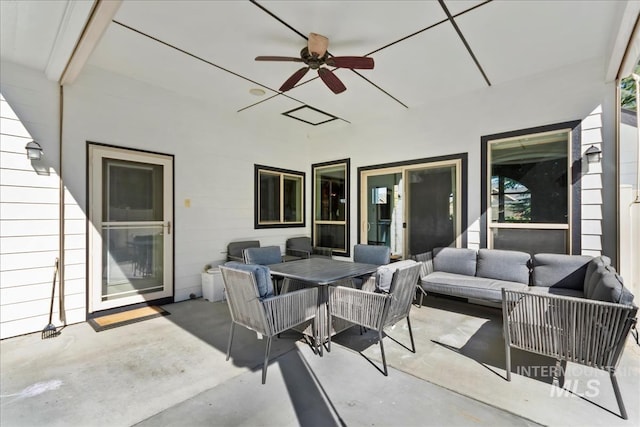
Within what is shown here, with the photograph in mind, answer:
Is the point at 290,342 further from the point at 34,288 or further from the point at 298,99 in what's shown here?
the point at 298,99

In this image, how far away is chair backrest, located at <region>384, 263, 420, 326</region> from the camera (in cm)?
264

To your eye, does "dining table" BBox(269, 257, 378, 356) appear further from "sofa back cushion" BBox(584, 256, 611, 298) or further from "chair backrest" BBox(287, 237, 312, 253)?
"chair backrest" BBox(287, 237, 312, 253)

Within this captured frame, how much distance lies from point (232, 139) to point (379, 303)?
4.17 meters

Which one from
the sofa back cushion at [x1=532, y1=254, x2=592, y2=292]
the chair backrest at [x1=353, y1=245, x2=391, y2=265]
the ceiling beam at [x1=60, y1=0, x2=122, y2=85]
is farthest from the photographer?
the chair backrest at [x1=353, y1=245, x2=391, y2=265]

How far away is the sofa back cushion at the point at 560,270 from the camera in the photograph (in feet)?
11.5

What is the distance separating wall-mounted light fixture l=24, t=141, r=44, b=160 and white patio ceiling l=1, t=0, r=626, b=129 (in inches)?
36.0

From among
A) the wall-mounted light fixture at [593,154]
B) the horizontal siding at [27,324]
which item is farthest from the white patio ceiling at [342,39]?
the horizontal siding at [27,324]

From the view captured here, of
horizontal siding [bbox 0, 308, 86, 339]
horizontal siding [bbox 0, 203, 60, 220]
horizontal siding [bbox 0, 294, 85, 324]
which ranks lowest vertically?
horizontal siding [bbox 0, 308, 86, 339]

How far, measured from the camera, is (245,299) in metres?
2.62

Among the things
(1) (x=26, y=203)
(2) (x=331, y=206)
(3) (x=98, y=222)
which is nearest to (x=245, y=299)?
(3) (x=98, y=222)

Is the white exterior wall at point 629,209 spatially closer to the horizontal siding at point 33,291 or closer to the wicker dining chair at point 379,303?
the wicker dining chair at point 379,303

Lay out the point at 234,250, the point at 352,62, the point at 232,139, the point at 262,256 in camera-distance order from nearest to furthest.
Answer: the point at 352,62
the point at 262,256
the point at 234,250
the point at 232,139

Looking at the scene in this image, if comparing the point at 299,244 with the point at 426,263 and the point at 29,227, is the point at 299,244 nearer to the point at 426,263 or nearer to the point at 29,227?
the point at 426,263

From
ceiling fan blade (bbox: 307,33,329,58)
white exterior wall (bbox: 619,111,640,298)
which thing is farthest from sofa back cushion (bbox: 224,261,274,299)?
white exterior wall (bbox: 619,111,640,298)
